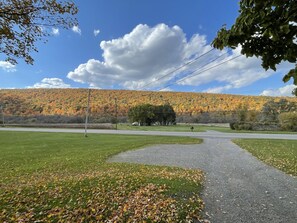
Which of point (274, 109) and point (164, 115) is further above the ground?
point (274, 109)

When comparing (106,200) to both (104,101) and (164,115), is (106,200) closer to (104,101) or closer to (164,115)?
(164,115)

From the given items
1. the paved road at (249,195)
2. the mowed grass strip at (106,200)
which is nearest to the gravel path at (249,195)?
the paved road at (249,195)

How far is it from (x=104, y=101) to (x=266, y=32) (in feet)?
231

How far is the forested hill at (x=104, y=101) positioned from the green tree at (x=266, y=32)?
57.5 m

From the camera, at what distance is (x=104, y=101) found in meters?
70.8

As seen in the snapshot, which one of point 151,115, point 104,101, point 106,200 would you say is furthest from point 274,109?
point 106,200

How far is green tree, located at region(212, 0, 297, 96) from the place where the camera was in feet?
7.42

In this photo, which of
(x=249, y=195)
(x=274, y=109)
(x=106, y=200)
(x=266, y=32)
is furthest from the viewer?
(x=274, y=109)

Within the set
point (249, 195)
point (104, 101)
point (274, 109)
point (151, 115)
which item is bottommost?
point (249, 195)

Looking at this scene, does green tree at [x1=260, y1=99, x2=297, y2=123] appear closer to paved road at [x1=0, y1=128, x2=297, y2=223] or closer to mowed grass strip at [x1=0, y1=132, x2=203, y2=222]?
paved road at [x1=0, y1=128, x2=297, y2=223]

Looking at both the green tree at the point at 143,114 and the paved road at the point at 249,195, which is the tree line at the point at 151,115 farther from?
the paved road at the point at 249,195

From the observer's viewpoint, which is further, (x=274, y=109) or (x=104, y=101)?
(x=104, y=101)

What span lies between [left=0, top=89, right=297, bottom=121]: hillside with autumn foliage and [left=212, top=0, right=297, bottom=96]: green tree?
57.3m

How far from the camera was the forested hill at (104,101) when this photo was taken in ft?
211
